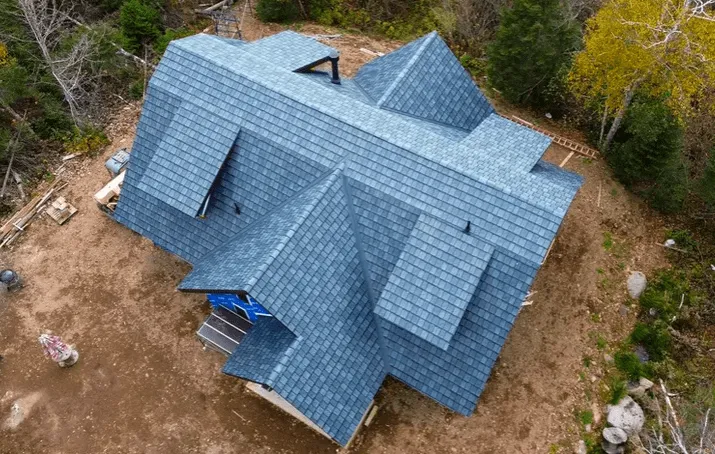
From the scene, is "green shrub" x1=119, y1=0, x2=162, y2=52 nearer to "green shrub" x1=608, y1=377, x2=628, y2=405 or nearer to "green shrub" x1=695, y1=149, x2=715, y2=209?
"green shrub" x1=695, y1=149, x2=715, y2=209

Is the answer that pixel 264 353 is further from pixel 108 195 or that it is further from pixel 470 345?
pixel 108 195

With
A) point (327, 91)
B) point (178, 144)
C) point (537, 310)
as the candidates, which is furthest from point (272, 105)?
point (537, 310)

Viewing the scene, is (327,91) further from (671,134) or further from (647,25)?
(671,134)

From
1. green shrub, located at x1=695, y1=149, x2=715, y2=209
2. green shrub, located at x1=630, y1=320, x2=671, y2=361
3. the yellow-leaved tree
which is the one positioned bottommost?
green shrub, located at x1=630, y1=320, x2=671, y2=361

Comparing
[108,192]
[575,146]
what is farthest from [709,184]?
[108,192]

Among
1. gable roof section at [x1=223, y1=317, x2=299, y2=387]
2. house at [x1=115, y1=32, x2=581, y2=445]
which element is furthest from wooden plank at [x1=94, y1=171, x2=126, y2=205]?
gable roof section at [x1=223, y1=317, x2=299, y2=387]

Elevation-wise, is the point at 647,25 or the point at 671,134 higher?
the point at 647,25

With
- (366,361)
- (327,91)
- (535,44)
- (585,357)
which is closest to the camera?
(366,361)
